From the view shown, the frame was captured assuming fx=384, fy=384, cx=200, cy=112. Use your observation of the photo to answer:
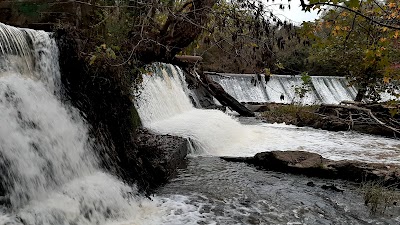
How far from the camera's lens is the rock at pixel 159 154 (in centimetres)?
580

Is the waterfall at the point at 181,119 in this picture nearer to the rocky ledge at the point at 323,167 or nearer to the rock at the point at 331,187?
the rocky ledge at the point at 323,167

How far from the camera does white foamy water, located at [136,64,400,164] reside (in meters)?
8.48

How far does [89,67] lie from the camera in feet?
17.6

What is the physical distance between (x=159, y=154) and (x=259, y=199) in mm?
1896

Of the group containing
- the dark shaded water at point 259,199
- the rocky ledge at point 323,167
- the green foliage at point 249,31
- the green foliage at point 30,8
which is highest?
the green foliage at point 30,8

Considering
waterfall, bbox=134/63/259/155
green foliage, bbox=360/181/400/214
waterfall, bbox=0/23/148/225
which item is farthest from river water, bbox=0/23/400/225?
waterfall, bbox=134/63/259/155

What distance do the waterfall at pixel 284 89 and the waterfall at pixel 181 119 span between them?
8229 millimetres

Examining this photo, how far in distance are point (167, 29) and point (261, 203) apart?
3623mm

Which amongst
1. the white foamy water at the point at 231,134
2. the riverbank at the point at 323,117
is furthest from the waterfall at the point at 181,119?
the riverbank at the point at 323,117

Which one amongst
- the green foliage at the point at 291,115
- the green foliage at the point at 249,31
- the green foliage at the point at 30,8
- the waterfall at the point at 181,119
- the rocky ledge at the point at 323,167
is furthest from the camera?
the green foliage at the point at 291,115

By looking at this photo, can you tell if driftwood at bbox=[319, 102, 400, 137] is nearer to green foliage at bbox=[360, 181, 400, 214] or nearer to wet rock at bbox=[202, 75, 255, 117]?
green foliage at bbox=[360, 181, 400, 214]

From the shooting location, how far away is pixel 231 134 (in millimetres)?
9953

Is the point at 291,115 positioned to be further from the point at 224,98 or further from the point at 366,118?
the point at 366,118

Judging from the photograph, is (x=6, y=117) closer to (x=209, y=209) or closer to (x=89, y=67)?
(x=89, y=67)
